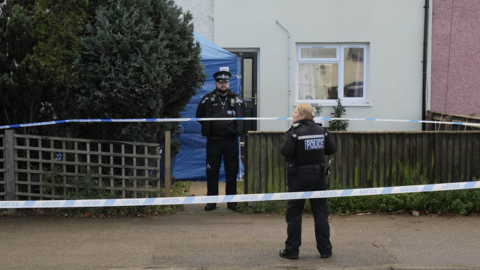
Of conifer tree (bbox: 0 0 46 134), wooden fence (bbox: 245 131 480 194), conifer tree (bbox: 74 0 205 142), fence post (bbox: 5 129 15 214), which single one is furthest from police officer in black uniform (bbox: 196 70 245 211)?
fence post (bbox: 5 129 15 214)

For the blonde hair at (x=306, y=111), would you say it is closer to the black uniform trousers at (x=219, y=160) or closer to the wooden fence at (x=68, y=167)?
the black uniform trousers at (x=219, y=160)

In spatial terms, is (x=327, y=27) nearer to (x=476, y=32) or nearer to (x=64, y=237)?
(x=476, y=32)

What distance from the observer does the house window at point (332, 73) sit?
489 inches

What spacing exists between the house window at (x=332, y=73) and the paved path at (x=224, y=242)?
523 centimetres

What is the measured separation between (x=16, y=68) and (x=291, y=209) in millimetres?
4015

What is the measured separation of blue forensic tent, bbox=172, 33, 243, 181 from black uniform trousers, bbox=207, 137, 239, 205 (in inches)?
76.2

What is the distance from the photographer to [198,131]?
33.3 feet

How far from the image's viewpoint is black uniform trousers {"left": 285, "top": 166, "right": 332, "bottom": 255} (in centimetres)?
586

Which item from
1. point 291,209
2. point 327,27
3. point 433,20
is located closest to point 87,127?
point 291,209

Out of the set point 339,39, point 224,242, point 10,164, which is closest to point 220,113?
point 224,242

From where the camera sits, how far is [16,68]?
290 inches

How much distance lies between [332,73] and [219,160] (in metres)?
5.19

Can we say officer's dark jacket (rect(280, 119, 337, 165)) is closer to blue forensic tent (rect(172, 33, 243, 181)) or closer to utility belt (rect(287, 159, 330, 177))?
utility belt (rect(287, 159, 330, 177))

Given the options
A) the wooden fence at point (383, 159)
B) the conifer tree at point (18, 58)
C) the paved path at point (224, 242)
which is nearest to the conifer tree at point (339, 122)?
the wooden fence at point (383, 159)
